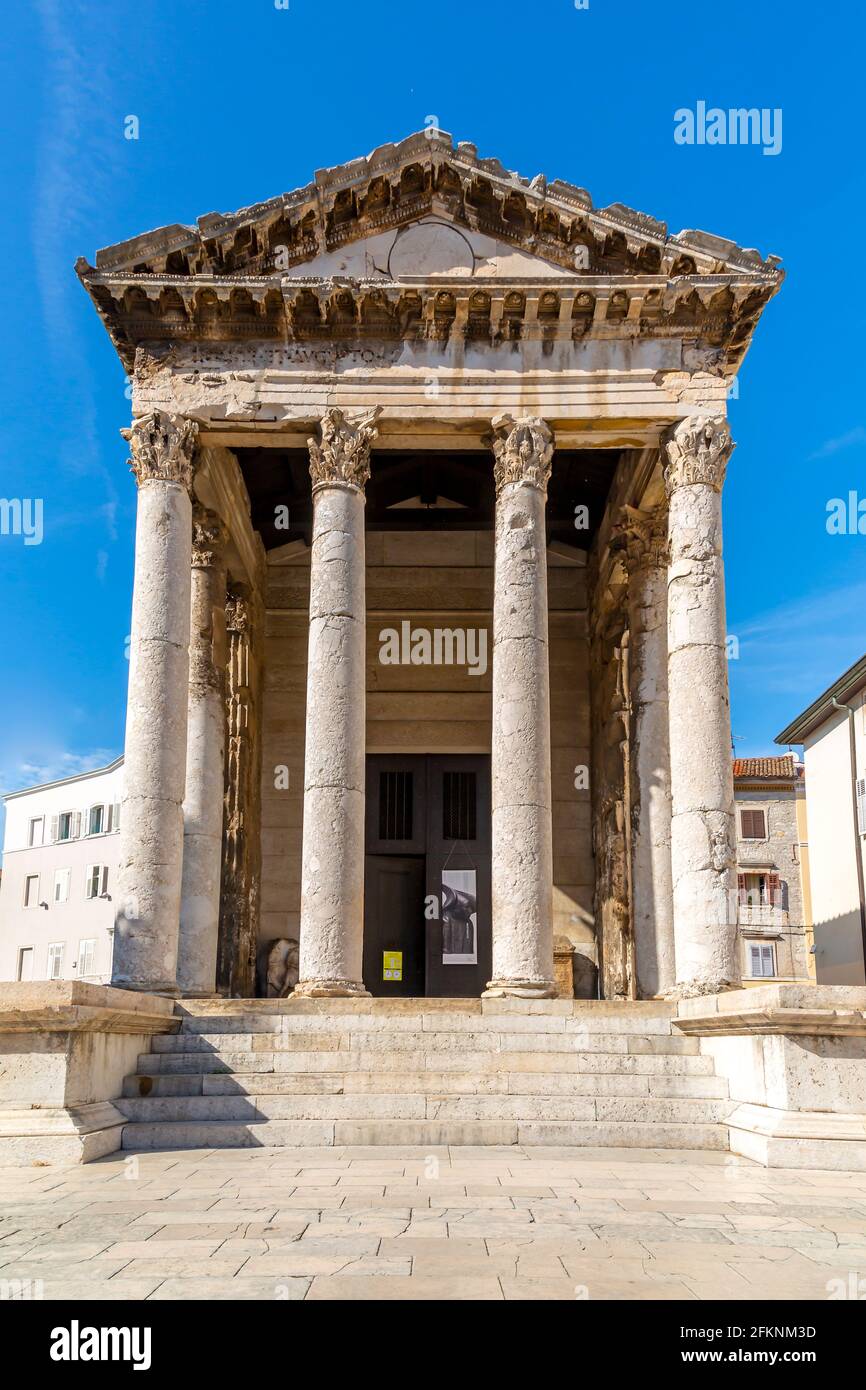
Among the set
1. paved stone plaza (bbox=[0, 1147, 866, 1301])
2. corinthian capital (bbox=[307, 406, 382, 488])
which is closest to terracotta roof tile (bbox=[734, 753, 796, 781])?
corinthian capital (bbox=[307, 406, 382, 488])

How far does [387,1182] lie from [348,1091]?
3.58 metres

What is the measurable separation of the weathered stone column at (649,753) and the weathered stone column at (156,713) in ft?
24.6

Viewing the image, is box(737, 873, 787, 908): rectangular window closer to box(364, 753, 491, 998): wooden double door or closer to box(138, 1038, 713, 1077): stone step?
box(364, 753, 491, 998): wooden double door

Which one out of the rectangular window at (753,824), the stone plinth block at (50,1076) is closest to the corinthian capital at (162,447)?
the stone plinth block at (50,1076)

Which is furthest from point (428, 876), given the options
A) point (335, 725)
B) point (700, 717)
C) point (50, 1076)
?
point (50, 1076)

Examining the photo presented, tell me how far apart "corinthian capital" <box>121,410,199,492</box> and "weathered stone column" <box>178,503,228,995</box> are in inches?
82.9

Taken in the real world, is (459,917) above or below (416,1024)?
above

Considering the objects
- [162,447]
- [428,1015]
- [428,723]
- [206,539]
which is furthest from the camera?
[428,723]

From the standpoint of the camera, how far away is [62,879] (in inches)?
2153

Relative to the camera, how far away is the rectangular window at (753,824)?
172 feet

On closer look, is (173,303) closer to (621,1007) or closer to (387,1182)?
(621,1007)

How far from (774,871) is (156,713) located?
1573 inches

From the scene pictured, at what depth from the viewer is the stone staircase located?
12.8 m

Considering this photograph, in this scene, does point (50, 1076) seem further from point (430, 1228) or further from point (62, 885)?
point (62, 885)
